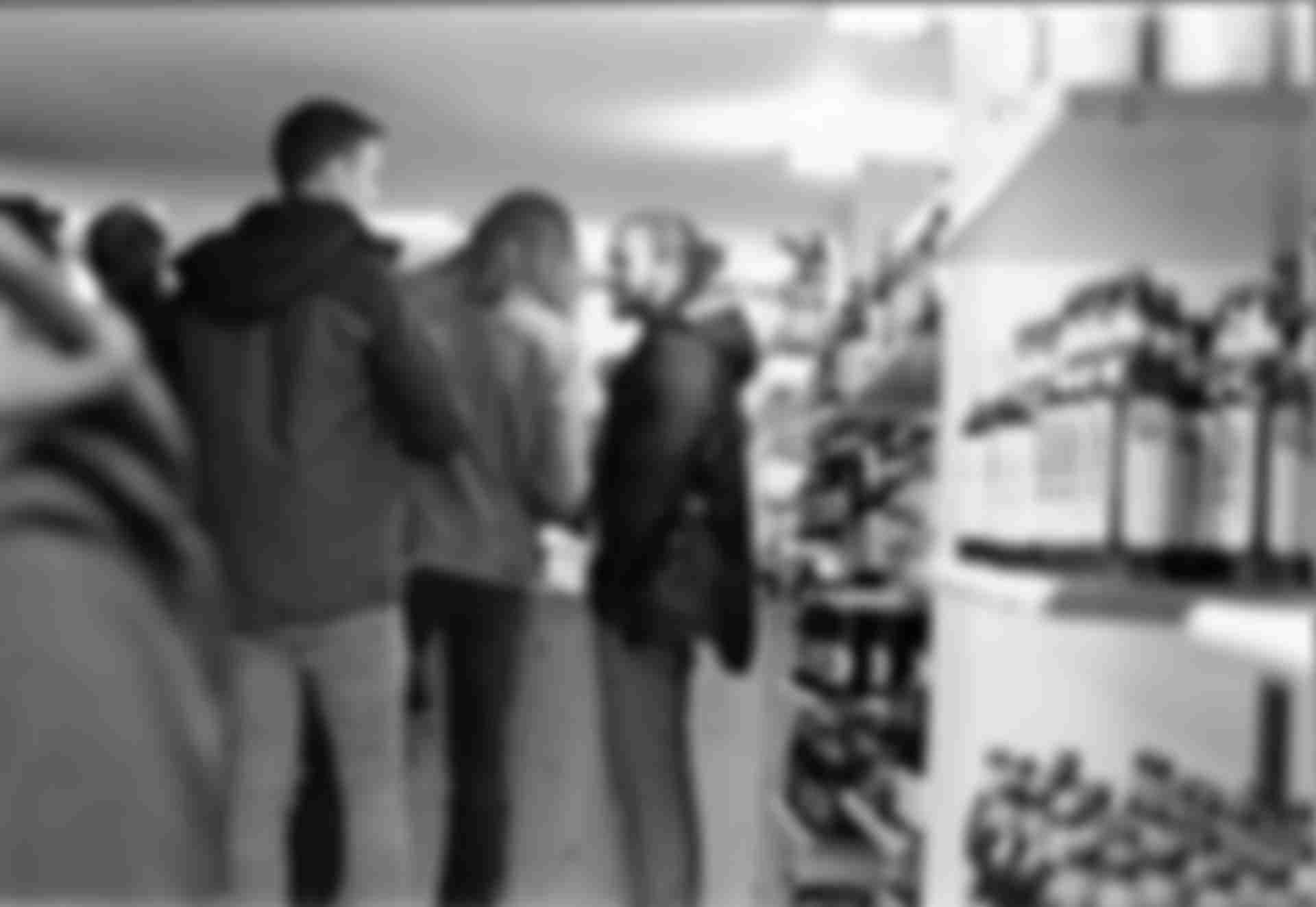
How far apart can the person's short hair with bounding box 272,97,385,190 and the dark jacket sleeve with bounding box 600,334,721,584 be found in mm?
588

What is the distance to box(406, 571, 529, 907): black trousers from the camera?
10.9 feet

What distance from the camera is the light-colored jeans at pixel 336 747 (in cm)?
318

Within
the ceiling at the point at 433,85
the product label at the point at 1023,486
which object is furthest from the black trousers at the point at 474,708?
the product label at the point at 1023,486

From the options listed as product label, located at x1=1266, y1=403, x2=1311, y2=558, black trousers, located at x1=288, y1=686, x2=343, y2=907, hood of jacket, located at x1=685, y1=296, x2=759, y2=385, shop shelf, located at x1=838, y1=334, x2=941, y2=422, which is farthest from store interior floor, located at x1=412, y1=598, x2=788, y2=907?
product label, located at x1=1266, y1=403, x2=1311, y2=558

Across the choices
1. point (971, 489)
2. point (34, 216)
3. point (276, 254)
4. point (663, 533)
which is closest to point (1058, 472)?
point (971, 489)

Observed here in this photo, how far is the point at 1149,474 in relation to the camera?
7.08ft

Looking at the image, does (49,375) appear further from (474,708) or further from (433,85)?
(474,708)

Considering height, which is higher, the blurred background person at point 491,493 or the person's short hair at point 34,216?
the person's short hair at point 34,216

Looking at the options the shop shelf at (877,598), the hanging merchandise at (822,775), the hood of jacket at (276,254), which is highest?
the hood of jacket at (276,254)

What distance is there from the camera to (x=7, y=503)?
2453 mm

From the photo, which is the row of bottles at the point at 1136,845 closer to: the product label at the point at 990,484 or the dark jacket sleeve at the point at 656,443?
the product label at the point at 990,484

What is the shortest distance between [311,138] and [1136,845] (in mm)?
1692

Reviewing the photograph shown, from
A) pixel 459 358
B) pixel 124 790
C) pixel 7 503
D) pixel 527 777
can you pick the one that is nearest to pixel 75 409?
pixel 7 503

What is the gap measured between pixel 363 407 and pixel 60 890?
930mm
